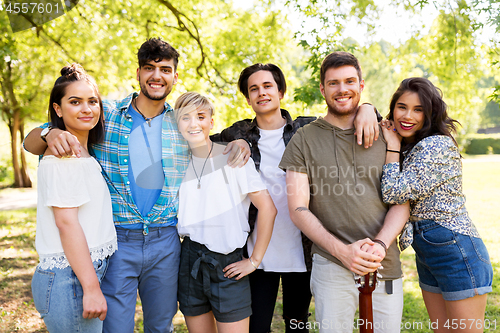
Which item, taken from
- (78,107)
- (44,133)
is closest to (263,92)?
(78,107)

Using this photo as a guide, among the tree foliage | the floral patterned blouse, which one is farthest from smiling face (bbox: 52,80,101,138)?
the tree foliage

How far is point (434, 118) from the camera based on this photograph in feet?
7.97

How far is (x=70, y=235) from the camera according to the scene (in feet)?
6.68

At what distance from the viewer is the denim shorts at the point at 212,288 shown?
237 cm

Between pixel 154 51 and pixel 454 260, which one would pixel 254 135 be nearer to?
pixel 154 51

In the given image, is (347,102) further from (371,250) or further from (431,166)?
(371,250)

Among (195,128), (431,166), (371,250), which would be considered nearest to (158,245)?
(195,128)

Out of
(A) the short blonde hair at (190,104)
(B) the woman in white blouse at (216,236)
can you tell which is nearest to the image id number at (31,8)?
(A) the short blonde hair at (190,104)

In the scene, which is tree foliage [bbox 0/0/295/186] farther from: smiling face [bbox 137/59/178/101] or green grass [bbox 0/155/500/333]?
smiling face [bbox 137/59/178/101]

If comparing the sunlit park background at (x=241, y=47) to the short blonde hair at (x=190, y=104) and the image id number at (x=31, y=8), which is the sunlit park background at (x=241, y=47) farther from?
the short blonde hair at (x=190, y=104)

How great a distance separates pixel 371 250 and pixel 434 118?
41.3 inches

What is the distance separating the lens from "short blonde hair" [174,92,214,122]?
2541mm

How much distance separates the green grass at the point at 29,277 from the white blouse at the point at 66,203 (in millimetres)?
2527

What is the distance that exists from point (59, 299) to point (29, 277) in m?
4.67
